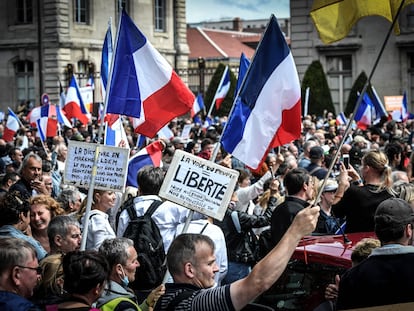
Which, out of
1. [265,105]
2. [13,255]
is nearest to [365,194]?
[265,105]

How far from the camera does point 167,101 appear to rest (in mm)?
8172

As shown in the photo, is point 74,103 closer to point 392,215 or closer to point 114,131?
point 114,131

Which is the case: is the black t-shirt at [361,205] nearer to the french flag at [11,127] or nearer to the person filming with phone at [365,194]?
the person filming with phone at [365,194]

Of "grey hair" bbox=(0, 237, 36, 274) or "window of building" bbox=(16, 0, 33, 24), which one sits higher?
"window of building" bbox=(16, 0, 33, 24)

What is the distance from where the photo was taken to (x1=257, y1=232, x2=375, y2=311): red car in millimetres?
6496

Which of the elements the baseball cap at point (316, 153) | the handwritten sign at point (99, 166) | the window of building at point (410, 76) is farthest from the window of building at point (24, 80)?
the handwritten sign at point (99, 166)

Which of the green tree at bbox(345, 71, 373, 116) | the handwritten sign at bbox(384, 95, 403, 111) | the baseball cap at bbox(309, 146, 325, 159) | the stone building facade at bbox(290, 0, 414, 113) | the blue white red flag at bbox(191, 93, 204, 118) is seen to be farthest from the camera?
the stone building facade at bbox(290, 0, 414, 113)

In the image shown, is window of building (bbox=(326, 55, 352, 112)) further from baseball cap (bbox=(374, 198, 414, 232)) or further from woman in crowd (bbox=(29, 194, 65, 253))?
baseball cap (bbox=(374, 198, 414, 232))

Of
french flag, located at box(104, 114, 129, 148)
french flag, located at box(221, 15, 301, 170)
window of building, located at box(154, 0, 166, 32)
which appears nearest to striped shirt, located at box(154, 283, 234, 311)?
french flag, located at box(221, 15, 301, 170)

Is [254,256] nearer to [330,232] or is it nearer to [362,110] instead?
[330,232]

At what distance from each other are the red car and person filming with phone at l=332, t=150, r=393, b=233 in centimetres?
107

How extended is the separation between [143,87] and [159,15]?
45447 millimetres

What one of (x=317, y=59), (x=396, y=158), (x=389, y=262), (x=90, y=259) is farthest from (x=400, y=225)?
(x=317, y=59)

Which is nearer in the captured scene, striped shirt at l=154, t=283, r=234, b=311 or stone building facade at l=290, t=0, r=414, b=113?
striped shirt at l=154, t=283, r=234, b=311
